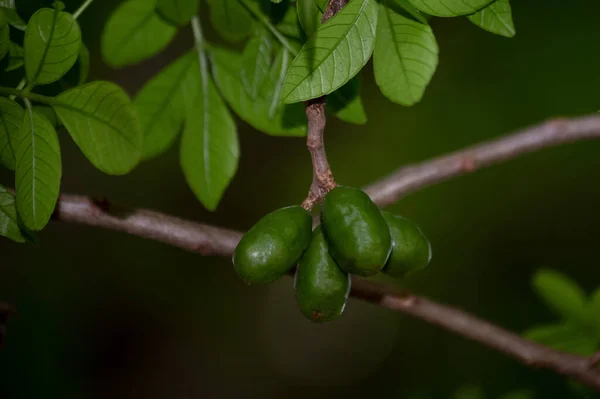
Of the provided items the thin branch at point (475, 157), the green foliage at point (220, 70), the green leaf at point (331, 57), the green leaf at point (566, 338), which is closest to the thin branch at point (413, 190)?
the thin branch at point (475, 157)

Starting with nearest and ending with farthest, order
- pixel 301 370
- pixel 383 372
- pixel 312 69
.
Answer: pixel 312 69, pixel 383 372, pixel 301 370

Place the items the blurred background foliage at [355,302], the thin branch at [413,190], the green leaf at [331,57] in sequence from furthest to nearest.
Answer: the blurred background foliage at [355,302] → the thin branch at [413,190] → the green leaf at [331,57]

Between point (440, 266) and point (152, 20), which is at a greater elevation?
point (152, 20)

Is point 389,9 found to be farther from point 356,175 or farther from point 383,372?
point 383,372

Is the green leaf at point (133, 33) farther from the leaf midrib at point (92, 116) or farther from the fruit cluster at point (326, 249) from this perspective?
the fruit cluster at point (326, 249)

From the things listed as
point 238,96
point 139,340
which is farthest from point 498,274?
point 238,96

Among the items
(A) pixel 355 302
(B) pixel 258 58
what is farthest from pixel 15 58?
(A) pixel 355 302
